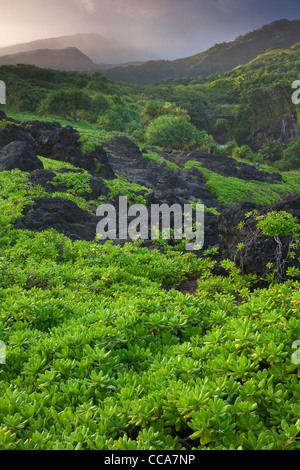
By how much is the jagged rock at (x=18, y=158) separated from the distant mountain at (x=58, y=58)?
137 m

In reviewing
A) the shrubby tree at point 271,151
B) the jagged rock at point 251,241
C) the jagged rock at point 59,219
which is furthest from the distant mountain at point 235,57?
the jagged rock at point 251,241

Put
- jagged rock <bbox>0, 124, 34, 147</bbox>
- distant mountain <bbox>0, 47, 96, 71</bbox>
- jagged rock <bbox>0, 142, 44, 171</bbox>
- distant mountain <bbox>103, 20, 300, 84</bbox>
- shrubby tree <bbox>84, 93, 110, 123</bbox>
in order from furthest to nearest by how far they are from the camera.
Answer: distant mountain <bbox>103, 20, 300, 84</bbox> < distant mountain <bbox>0, 47, 96, 71</bbox> < shrubby tree <bbox>84, 93, 110, 123</bbox> < jagged rock <bbox>0, 124, 34, 147</bbox> < jagged rock <bbox>0, 142, 44, 171</bbox>

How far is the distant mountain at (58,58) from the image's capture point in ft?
465

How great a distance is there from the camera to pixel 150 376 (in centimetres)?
263

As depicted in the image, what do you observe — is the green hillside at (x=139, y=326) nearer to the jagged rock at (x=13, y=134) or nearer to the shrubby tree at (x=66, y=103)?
the jagged rock at (x=13, y=134)

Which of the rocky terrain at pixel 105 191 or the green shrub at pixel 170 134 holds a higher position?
the green shrub at pixel 170 134

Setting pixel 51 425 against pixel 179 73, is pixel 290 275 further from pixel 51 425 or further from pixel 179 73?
pixel 179 73

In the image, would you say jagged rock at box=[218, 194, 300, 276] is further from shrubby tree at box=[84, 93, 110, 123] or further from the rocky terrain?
shrubby tree at box=[84, 93, 110, 123]

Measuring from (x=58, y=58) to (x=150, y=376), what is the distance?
207285 millimetres

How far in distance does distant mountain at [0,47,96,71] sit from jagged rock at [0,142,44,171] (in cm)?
13660

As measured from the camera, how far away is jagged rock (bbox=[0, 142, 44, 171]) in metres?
13.7

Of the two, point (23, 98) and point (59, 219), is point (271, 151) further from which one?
point (59, 219)

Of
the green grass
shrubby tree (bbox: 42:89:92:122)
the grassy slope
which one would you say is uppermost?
shrubby tree (bbox: 42:89:92:122)

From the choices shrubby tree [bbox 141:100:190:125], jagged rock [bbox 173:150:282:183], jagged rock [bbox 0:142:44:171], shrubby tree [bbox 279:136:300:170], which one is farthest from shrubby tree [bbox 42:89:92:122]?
shrubby tree [bbox 279:136:300:170]
